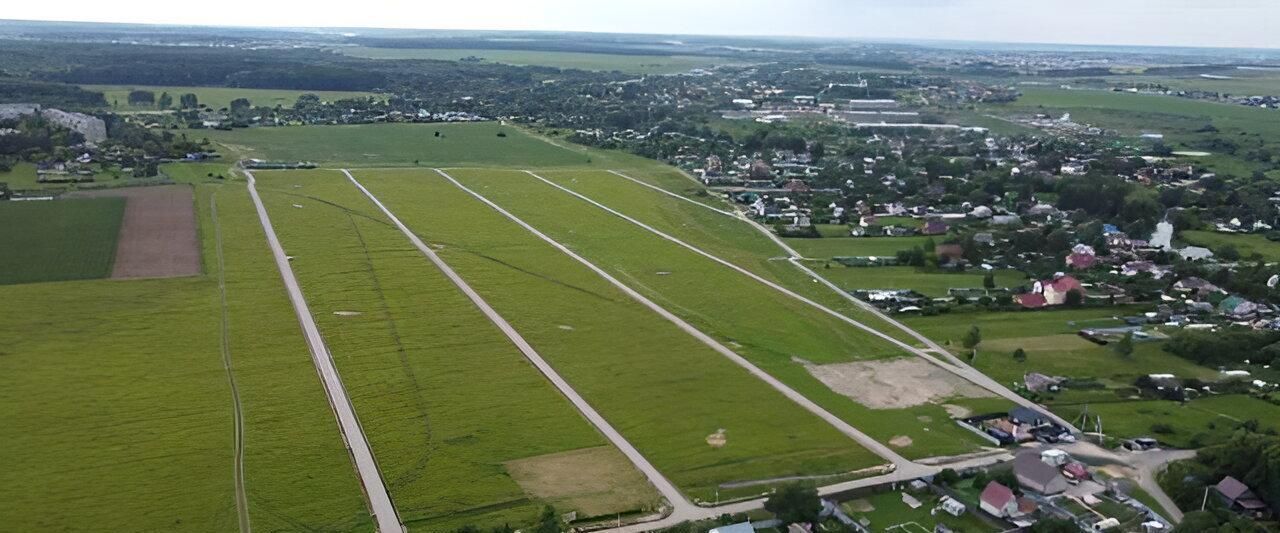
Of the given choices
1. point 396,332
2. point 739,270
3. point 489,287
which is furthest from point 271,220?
point 739,270

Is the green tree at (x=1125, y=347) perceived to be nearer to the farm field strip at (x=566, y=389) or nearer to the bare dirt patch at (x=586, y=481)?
the farm field strip at (x=566, y=389)

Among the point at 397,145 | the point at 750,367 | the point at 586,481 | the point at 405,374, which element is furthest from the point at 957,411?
the point at 397,145

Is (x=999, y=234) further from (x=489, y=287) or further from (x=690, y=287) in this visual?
(x=489, y=287)

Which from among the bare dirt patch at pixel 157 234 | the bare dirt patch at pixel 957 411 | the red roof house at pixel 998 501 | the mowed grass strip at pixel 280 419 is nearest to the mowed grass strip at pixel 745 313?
the bare dirt patch at pixel 957 411

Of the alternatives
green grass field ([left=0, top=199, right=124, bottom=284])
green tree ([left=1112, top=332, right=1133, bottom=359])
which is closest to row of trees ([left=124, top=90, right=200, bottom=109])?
green grass field ([left=0, top=199, right=124, bottom=284])

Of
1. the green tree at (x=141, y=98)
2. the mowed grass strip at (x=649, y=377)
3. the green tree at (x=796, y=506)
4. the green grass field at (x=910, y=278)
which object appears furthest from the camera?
the green tree at (x=141, y=98)

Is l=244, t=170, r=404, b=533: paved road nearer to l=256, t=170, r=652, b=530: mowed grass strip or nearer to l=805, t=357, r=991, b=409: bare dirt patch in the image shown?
l=256, t=170, r=652, b=530: mowed grass strip
